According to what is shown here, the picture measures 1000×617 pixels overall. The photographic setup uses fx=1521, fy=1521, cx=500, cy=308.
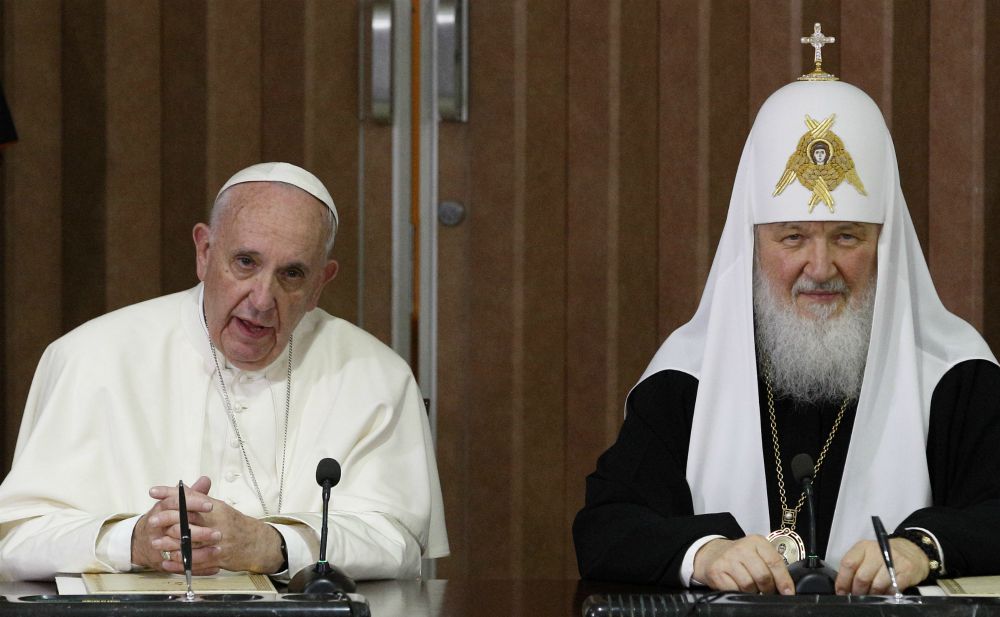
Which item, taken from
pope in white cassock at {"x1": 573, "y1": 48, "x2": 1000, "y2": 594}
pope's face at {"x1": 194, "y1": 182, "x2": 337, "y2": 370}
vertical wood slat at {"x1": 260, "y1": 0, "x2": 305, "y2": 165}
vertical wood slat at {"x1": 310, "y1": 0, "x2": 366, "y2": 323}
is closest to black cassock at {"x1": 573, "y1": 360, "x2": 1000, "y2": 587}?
pope in white cassock at {"x1": 573, "y1": 48, "x2": 1000, "y2": 594}

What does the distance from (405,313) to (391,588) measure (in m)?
2.07

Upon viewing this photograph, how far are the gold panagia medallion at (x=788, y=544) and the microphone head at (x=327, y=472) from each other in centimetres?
96

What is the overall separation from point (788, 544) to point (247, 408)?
135 cm

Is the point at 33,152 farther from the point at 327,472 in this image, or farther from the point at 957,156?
the point at 957,156

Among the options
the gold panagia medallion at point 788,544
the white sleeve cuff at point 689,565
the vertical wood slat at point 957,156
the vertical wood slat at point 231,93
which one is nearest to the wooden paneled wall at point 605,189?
the vertical wood slat at point 957,156

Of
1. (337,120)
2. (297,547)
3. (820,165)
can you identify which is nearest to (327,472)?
(297,547)

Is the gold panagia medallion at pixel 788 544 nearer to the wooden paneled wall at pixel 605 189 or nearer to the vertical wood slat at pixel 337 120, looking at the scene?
the wooden paneled wall at pixel 605 189

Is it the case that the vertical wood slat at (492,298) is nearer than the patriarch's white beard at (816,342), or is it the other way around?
the patriarch's white beard at (816,342)

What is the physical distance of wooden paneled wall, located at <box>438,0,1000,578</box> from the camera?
507cm

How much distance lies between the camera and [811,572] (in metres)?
2.89

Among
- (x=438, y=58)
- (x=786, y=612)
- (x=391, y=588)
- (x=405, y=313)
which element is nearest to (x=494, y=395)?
(x=405, y=313)

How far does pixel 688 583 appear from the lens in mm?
3166

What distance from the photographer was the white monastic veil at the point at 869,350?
3533 millimetres

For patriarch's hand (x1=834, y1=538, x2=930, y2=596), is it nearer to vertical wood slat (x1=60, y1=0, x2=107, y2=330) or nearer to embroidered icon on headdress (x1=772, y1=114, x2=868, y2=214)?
embroidered icon on headdress (x1=772, y1=114, x2=868, y2=214)
